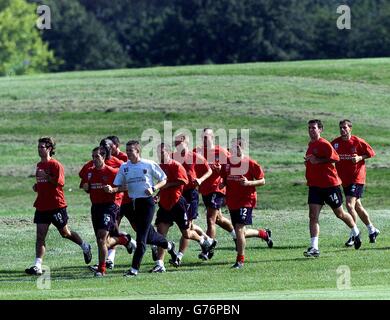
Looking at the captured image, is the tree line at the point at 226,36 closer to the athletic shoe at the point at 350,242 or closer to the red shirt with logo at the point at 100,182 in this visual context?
the athletic shoe at the point at 350,242

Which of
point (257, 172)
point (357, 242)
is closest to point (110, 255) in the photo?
point (257, 172)

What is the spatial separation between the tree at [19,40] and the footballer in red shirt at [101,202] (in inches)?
2730

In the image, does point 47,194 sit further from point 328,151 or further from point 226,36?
point 226,36

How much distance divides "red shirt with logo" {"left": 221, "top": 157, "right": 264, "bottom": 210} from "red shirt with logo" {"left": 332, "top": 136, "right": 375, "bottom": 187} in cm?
308

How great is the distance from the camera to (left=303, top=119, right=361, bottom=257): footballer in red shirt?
21516 mm

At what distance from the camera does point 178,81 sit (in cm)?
5075

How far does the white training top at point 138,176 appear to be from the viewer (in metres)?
19.7

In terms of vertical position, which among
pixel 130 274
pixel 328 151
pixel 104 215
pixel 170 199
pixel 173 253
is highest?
pixel 328 151

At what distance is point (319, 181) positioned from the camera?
857 inches

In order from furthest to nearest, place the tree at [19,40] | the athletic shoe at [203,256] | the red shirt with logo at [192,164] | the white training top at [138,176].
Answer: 1. the tree at [19,40]
2. the athletic shoe at [203,256]
3. the red shirt with logo at [192,164]
4. the white training top at [138,176]

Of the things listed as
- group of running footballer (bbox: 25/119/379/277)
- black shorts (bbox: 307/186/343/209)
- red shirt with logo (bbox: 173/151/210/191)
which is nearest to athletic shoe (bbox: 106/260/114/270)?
group of running footballer (bbox: 25/119/379/277)

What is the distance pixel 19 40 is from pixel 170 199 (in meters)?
71.2

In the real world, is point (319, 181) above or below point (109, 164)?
below

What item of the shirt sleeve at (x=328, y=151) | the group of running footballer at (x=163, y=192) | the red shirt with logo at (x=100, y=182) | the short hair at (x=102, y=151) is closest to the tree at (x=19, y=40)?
the group of running footballer at (x=163, y=192)
